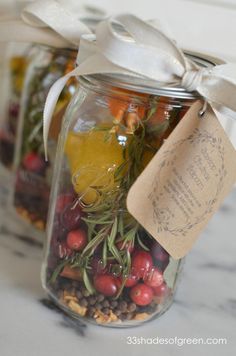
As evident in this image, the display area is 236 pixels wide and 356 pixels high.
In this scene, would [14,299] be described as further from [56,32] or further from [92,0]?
[92,0]

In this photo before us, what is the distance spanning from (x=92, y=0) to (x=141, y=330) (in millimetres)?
503

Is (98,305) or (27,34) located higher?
(27,34)

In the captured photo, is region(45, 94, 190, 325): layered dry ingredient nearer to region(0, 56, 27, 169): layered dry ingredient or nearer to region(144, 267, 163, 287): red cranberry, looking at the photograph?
region(144, 267, 163, 287): red cranberry

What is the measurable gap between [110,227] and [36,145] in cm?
21

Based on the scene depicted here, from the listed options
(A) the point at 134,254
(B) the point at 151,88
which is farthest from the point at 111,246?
(B) the point at 151,88

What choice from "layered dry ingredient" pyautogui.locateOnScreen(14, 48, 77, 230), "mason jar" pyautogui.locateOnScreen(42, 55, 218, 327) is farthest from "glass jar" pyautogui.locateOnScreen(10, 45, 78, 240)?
"mason jar" pyautogui.locateOnScreen(42, 55, 218, 327)

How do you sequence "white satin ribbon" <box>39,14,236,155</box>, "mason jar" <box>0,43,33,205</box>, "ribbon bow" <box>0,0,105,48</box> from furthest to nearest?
"mason jar" <box>0,43,33,205</box>
"ribbon bow" <box>0,0,105,48</box>
"white satin ribbon" <box>39,14,236,155</box>

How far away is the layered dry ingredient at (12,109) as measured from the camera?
0.77 m

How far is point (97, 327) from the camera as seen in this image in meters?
0.53

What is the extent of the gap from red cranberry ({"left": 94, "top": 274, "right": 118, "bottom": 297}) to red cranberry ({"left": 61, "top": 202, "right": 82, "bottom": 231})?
49 millimetres

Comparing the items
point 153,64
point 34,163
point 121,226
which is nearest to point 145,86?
point 153,64

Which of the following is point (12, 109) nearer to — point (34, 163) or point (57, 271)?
point (34, 163)

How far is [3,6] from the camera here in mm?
858

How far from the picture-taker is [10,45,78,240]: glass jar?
0.67 m
